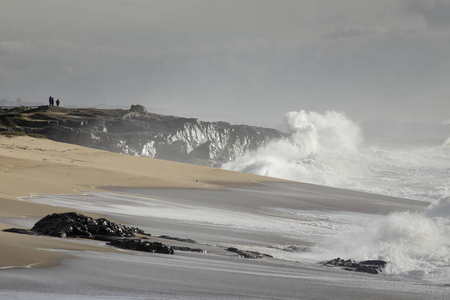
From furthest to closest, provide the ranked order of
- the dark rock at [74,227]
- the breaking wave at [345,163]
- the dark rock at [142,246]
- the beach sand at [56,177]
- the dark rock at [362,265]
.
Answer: the breaking wave at [345,163], the dark rock at [74,227], the dark rock at [362,265], the dark rock at [142,246], the beach sand at [56,177]

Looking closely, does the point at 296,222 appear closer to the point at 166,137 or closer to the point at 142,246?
the point at 142,246

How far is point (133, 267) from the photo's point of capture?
7457 mm

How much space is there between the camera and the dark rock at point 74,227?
984cm

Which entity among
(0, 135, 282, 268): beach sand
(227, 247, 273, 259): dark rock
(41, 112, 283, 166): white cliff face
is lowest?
(227, 247, 273, 259): dark rock

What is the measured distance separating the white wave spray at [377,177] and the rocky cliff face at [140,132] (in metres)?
2.17

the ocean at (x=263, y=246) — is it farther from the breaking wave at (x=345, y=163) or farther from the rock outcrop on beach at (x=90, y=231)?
the breaking wave at (x=345, y=163)

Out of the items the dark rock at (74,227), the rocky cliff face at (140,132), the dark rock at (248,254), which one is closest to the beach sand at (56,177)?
the dark rock at (74,227)

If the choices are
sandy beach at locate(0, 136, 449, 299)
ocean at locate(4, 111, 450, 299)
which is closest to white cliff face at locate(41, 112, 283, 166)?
sandy beach at locate(0, 136, 449, 299)

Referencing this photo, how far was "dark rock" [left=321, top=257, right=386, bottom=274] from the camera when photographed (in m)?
9.71

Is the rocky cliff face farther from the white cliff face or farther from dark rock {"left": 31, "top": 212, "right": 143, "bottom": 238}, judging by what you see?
dark rock {"left": 31, "top": 212, "right": 143, "bottom": 238}

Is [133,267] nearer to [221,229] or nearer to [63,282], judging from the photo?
[63,282]

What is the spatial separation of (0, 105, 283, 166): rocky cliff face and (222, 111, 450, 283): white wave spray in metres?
2.17

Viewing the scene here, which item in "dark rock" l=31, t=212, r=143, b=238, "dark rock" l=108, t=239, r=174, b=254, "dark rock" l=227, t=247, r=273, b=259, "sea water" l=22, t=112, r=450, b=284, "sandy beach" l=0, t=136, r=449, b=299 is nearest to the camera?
"sandy beach" l=0, t=136, r=449, b=299

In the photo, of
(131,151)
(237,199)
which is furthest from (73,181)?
(131,151)
